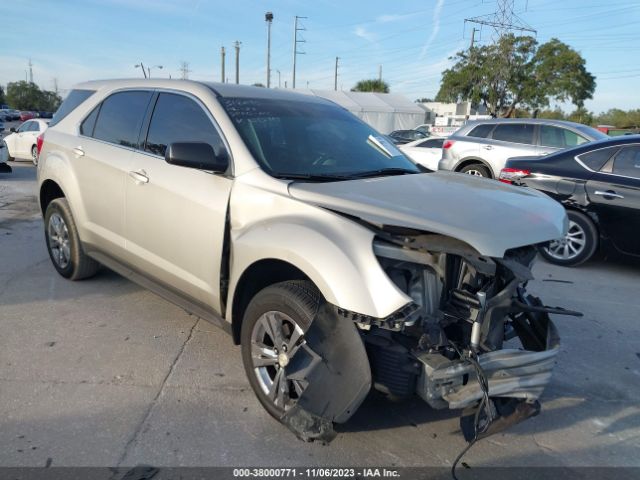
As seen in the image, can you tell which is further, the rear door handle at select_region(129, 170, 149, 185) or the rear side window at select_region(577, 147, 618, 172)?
the rear side window at select_region(577, 147, 618, 172)

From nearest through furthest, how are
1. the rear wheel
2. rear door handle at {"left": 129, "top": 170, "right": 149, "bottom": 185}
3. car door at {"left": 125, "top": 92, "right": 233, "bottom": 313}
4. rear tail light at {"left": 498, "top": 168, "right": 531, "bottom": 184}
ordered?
car door at {"left": 125, "top": 92, "right": 233, "bottom": 313} → rear door handle at {"left": 129, "top": 170, "right": 149, "bottom": 185} → rear tail light at {"left": 498, "top": 168, "right": 531, "bottom": 184} → the rear wheel

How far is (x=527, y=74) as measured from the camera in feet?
134

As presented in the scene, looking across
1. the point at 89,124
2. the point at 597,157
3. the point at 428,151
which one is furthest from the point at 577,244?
the point at 428,151

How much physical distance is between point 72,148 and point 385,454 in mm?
3749

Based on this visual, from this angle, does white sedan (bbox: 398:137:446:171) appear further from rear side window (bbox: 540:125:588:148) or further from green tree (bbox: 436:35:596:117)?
green tree (bbox: 436:35:596:117)

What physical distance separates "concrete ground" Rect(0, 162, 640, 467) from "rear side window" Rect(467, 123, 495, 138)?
6941mm

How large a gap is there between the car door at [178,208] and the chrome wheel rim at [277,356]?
0.47 m

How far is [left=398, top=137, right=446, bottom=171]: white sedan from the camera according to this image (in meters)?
13.1

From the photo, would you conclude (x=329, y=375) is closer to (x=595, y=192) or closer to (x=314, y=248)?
(x=314, y=248)

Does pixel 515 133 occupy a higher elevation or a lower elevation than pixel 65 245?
higher

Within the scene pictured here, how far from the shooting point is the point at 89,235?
451 centimetres

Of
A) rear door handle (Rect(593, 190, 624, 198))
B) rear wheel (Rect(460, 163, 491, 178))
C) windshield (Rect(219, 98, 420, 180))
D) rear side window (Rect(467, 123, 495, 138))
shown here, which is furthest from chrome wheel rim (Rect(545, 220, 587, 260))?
rear side window (Rect(467, 123, 495, 138))

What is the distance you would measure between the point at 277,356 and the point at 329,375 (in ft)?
1.49

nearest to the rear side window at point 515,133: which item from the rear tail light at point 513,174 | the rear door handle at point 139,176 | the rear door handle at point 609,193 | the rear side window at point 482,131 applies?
the rear side window at point 482,131
